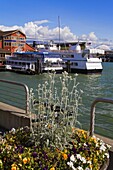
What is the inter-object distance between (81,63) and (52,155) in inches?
1951

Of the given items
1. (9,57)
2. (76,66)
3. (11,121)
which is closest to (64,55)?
(76,66)

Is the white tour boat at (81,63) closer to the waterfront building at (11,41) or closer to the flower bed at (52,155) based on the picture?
the waterfront building at (11,41)

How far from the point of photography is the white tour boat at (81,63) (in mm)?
50406

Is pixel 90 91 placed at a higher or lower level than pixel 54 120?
lower

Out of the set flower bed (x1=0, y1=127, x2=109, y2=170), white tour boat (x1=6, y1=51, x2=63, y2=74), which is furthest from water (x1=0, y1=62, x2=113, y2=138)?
white tour boat (x1=6, y1=51, x2=63, y2=74)

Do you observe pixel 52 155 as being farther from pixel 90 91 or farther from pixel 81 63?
pixel 81 63

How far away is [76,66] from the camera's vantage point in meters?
52.4

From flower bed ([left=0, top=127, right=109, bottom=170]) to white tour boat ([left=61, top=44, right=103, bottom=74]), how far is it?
47.0 m

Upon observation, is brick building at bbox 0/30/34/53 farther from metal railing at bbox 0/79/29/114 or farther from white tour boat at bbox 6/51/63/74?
metal railing at bbox 0/79/29/114

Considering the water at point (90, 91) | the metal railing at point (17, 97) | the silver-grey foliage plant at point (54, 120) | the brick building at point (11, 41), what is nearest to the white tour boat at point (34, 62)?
the brick building at point (11, 41)

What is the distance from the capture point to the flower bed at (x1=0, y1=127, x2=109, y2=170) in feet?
7.93

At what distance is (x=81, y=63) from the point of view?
51594 millimetres

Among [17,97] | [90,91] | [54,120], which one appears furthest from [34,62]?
[54,120]

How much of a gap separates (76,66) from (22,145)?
164 feet
